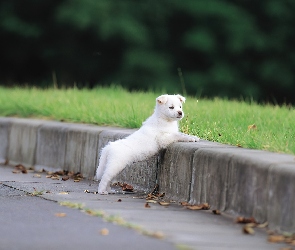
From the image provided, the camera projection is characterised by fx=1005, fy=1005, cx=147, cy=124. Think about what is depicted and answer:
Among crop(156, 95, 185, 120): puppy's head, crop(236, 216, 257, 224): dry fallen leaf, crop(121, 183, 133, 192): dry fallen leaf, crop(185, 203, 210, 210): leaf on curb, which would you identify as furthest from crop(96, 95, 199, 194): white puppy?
crop(236, 216, 257, 224): dry fallen leaf

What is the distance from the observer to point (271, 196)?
6945 mm

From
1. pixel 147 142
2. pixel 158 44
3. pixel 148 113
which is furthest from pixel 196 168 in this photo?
pixel 158 44

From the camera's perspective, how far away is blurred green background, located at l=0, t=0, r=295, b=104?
1152 inches

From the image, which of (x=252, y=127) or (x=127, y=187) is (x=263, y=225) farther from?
(x=252, y=127)

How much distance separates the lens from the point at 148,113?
39.1 ft

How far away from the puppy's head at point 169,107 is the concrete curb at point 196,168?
30 centimetres

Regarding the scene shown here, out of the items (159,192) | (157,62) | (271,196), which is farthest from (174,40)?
(271,196)

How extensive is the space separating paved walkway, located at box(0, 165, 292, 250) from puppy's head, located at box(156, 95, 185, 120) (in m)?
0.79

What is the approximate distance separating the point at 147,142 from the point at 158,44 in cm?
2142

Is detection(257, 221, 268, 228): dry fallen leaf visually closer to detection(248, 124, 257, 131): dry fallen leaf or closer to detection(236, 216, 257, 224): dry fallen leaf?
detection(236, 216, 257, 224): dry fallen leaf

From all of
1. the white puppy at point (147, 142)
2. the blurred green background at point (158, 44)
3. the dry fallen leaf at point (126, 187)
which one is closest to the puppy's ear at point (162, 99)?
the white puppy at point (147, 142)

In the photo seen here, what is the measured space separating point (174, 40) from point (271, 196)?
24.4 metres

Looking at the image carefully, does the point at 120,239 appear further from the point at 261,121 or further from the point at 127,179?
the point at 261,121

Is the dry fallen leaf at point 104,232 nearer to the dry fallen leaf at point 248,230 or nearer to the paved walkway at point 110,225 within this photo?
the paved walkway at point 110,225
